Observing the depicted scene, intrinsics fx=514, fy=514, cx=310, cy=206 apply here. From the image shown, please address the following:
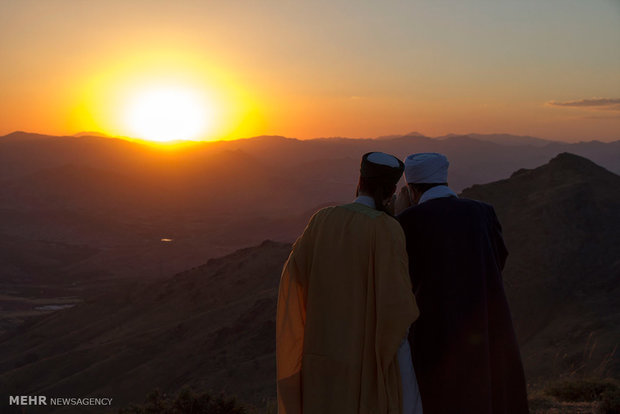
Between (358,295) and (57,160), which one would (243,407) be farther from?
(57,160)

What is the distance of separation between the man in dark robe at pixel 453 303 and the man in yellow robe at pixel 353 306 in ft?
0.85

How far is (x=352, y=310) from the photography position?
7.67ft

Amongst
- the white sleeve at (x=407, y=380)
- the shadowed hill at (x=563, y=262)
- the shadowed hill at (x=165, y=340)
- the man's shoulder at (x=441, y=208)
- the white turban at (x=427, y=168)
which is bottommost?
the shadowed hill at (x=165, y=340)

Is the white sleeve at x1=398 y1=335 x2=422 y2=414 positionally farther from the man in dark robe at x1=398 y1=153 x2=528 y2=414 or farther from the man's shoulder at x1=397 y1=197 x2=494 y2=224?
the man's shoulder at x1=397 y1=197 x2=494 y2=224

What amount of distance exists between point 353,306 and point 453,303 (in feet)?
1.70

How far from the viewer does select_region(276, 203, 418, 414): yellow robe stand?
7.40ft

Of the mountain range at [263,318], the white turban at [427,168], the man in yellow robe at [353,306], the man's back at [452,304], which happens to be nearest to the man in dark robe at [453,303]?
the man's back at [452,304]

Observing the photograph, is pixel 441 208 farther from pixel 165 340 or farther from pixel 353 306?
pixel 165 340

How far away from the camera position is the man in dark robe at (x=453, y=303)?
Answer: 2.49 meters

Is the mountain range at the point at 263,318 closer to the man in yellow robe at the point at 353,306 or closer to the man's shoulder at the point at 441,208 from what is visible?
the man's shoulder at the point at 441,208

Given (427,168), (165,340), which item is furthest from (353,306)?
(165,340)

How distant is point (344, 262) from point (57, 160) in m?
132

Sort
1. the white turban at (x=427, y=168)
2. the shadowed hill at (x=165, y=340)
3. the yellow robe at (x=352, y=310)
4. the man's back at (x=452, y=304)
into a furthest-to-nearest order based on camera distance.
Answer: the shadowed hill at (x=165, y=340), the white turban at (x=427, y=168), the man's back at (x=452, y=304), the yellow robe at (x=352, y=310)

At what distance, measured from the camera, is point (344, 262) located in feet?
7.66
